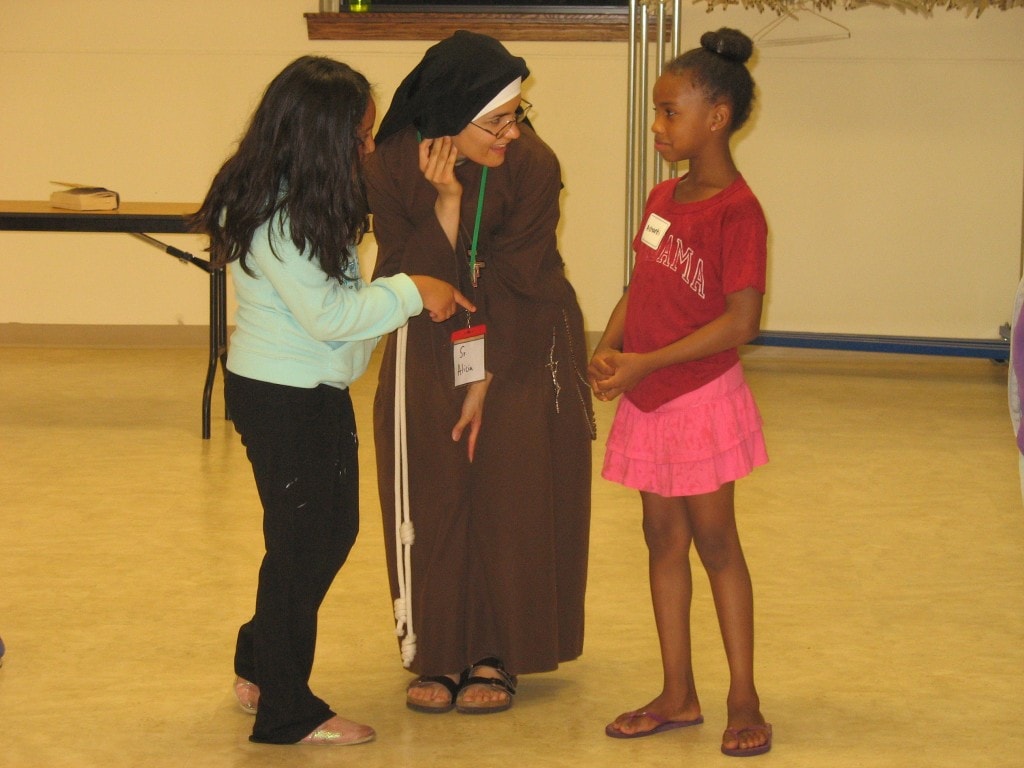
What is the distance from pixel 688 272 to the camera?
7.10ft

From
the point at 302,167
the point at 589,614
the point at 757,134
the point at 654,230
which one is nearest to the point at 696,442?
the point at 654,230

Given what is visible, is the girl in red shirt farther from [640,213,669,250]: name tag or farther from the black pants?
the black pants

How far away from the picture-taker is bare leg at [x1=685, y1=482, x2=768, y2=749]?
222 centimetres

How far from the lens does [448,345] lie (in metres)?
2.39

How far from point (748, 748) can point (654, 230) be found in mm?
869

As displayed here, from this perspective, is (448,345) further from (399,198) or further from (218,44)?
(218,44)

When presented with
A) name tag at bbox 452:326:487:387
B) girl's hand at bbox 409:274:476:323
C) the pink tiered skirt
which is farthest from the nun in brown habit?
the pink tiered skirt

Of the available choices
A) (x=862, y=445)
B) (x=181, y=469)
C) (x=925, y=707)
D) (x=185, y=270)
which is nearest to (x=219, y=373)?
(x=185, y=270)

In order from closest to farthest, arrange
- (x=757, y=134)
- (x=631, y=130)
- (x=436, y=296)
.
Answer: (x=436, y=296) < (x=631, y=130) < (x=757, y=134)

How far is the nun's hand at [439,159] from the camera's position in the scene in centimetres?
218

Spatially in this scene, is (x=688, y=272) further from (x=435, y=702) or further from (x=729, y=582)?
(x=435, y=702)

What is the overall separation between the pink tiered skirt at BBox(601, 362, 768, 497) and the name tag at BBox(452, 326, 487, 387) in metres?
0.28

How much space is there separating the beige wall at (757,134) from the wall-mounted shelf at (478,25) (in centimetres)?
6

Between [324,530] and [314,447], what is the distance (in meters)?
0.14
